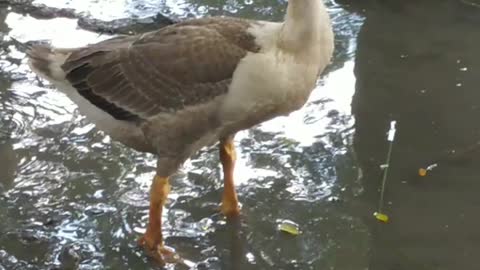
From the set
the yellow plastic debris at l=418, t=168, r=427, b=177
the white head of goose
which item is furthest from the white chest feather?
the yellow plastic debris at l=418, t=168, r=427, b=177

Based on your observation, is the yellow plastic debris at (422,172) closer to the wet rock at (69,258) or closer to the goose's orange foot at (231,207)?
the goose's orange foot at (231,207)

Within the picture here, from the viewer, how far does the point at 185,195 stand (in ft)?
17.4

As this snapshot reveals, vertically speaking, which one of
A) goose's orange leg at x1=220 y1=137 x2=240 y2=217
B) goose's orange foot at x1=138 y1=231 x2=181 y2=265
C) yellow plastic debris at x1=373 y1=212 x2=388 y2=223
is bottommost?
yellow plastic debris at x1=373 y1=212 x2=388 y2=223

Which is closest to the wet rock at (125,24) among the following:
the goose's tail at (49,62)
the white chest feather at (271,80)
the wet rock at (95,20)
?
the wet rock at (95,20)

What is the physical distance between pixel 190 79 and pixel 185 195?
3.67ft

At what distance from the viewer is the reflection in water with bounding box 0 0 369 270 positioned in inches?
189

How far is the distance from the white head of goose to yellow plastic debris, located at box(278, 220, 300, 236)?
1.75 ft

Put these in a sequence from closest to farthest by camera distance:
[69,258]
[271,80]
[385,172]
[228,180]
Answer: [271,80]
[69,258]
[228,180]
[385,172]

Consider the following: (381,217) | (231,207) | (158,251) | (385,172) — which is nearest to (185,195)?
(231,207)

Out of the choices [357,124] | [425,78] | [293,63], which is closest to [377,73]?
[425,78]

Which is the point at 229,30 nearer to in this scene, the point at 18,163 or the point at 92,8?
the point at 18,163

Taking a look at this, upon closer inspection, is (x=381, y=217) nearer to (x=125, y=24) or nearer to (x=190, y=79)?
(x=190, y=79)

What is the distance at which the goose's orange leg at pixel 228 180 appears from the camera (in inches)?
196

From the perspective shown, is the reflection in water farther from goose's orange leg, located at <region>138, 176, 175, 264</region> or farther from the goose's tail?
the goose's tail
